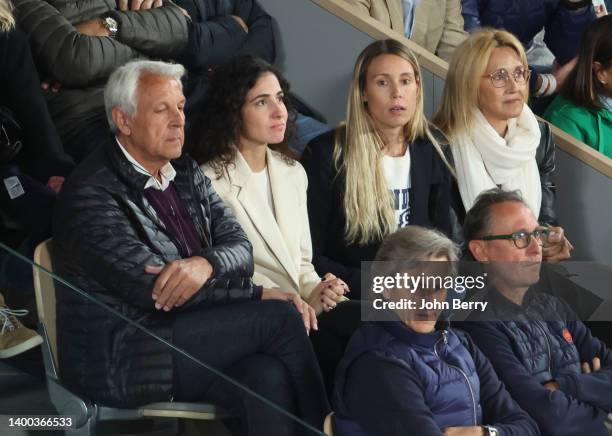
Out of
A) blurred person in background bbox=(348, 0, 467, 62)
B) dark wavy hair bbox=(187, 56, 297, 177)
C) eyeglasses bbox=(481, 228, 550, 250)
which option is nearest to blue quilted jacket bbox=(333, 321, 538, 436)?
eyeglasses bbox=(481, 228, 550, 250)

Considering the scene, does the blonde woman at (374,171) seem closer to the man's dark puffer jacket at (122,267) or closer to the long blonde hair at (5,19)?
the man's dark puffer jacket at (122,267)

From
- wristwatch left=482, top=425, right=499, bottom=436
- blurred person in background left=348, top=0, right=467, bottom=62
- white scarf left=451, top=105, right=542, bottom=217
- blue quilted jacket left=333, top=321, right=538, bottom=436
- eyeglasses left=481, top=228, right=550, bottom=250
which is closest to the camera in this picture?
blue quilted jacket left=333, top=321, right=538, bottom=436

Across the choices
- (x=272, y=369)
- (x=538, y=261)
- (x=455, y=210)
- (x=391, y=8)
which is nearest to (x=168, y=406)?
(x=272, y=369)

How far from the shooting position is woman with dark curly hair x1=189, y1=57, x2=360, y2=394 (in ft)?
12.1

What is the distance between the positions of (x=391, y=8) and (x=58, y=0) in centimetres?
130

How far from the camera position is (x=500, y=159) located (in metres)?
4.23

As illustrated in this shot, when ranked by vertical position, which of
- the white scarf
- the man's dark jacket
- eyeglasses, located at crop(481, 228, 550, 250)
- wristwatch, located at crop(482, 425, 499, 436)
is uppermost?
the white scarf

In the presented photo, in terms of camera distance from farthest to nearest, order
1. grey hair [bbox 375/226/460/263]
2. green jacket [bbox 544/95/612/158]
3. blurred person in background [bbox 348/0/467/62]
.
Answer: blurred person in background [bbox 348/0/467/62] → green jacket [bbox 544/95/612/158] → grey hair [bbox 375/226/460/263]

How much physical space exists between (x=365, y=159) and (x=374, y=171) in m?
0.05

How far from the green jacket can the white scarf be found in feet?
1.03

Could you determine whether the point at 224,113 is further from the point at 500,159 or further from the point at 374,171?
the point at 500,159

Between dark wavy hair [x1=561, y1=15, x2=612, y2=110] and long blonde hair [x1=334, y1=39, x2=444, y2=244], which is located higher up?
dark wavy hair [x1=561, y1=15, x2=612, y2=110]

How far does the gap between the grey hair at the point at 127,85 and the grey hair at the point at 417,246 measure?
0.78 m

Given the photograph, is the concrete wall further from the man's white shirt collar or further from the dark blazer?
the man's white shirt collar
